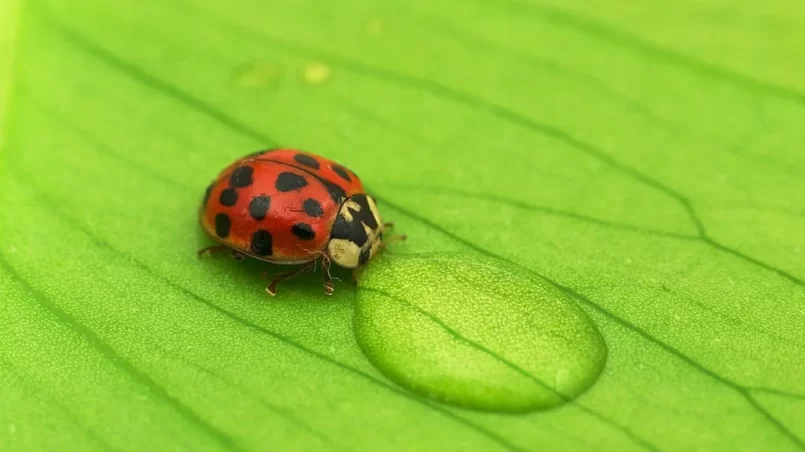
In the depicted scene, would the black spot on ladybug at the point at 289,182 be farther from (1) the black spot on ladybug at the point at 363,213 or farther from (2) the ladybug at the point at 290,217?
(1) the black spot on ladybug at the point at 363,213

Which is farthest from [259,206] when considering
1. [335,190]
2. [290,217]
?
[335,190]

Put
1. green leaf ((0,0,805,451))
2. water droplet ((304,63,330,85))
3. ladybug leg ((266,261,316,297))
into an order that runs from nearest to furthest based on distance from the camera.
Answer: green leaf ((0,0,805,451)) → ladybug leg ((266,261,316,297)) → water droplet ((304,63,330,85))

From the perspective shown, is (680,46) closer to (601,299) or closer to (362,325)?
(601,299)

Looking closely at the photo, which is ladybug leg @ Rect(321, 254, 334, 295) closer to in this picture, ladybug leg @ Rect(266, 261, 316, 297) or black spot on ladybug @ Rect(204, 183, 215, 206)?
ladybug leg @ Rect(266, 261, 316, 297)

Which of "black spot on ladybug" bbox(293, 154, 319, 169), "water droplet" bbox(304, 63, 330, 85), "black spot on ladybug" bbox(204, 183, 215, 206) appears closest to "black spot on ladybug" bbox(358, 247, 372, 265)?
"black spot on ladybug" bbox(293, 154, 319, 169)

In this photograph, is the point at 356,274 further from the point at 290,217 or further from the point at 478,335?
the point at 478,335
